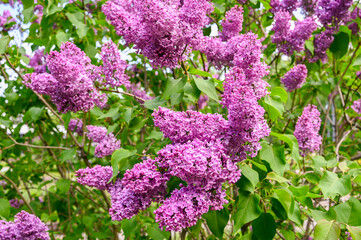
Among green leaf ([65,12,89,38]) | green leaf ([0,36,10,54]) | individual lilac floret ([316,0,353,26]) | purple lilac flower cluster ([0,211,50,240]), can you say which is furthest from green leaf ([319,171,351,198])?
green leaf ([0,36,10,54])

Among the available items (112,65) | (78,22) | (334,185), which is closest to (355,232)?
(334,185)

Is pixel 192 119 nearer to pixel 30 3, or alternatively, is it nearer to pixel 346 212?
pixel 346 212

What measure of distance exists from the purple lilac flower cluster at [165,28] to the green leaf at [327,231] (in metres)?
1.06

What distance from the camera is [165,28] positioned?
147 cm

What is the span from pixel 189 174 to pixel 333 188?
0.88 m

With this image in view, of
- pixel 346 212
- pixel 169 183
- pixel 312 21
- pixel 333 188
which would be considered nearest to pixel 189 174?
pixel 169 183

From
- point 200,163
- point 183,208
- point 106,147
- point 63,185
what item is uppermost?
point 200,163

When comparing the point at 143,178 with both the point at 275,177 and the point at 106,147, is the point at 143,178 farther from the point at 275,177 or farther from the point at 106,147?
the point at 106,147

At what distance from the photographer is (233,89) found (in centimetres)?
130

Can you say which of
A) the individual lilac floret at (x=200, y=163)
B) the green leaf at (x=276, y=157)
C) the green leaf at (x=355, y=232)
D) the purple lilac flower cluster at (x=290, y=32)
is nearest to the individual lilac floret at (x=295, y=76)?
the purple lilac flower cluster at (x=290, y=32)

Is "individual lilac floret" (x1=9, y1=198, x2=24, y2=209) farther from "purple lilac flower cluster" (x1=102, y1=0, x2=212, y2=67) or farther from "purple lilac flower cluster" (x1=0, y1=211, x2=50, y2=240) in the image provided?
"purple lilac flower cluster" (x1=102, y1=0, x2=212, y2=67)

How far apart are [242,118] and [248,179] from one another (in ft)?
0.99

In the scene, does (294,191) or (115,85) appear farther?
(115,85)

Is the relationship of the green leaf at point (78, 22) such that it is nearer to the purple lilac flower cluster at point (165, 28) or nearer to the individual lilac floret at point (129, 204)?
the purple lilac flower cluster at point (165, 28)
